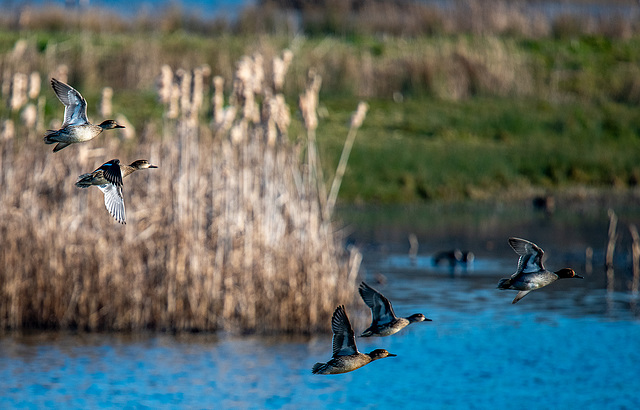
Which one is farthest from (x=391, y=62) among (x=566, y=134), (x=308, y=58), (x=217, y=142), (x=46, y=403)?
(x=46, y=403)

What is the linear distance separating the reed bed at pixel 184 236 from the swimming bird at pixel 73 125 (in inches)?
250

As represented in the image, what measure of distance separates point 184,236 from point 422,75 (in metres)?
19.3

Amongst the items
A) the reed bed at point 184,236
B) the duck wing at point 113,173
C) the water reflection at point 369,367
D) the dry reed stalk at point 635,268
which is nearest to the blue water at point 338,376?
the water reflection at point 369,367

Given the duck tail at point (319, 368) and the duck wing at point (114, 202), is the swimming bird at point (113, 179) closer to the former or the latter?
the duck wing at point (114, 202)

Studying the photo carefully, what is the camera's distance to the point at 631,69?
3425 centimetres

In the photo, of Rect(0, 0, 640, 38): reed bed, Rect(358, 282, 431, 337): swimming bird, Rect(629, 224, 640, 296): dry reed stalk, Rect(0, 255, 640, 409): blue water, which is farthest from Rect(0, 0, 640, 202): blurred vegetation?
Rect(358, 282, 431, 337): swimming bird

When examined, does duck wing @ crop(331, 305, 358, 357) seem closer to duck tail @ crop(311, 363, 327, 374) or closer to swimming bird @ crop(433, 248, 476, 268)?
duck tail @ crop(311, 363, 327, 374)

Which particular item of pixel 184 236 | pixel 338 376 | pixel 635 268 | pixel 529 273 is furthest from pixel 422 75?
pixel 529 273

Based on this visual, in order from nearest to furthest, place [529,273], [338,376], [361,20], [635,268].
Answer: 1. [529,273]
2. [338,376]
3. [635,268]
4. [361,20]

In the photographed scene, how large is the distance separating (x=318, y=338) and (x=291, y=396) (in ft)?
4.17

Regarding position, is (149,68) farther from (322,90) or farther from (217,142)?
(217,142)

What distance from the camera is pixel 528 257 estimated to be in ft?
20.0

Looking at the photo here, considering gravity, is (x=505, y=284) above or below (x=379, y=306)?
above

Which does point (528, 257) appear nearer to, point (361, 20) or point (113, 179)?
point (113, 179)
